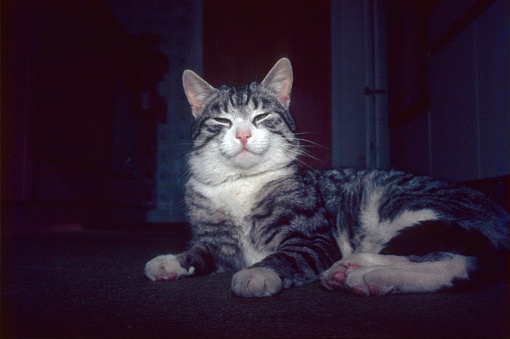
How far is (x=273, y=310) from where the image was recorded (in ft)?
2.97

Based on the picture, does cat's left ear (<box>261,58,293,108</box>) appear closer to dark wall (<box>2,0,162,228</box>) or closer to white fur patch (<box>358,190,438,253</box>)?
white fur patch (<box>358,190,438,253</box>)

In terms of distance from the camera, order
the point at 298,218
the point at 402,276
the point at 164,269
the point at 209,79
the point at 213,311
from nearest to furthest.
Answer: the point at 213,311, the point at 402,276, the point at 164,269, the point at 298,218, the point at 209,79

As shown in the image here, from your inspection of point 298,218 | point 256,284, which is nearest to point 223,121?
point 298,218

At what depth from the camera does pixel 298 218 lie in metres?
1.56

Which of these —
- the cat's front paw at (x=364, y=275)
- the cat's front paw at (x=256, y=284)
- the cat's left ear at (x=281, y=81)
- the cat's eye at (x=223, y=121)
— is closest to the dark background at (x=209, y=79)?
the cat's left ear at (x=281, y=81)

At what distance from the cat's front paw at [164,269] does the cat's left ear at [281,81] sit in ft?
3.16

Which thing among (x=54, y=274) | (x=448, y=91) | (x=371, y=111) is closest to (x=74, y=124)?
(x=54, y=274)

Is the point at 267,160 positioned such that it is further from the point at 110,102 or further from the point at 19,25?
the point at 110,102

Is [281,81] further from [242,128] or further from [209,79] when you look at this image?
[209,79]

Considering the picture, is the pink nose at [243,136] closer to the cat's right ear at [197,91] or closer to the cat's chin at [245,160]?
the cat's chin at [245,160]

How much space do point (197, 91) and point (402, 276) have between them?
4.38 feet

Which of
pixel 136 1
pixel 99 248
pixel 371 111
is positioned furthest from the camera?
pixel 136 1

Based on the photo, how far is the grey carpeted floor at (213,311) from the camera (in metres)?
0.74

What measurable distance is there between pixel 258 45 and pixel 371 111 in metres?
1.43
